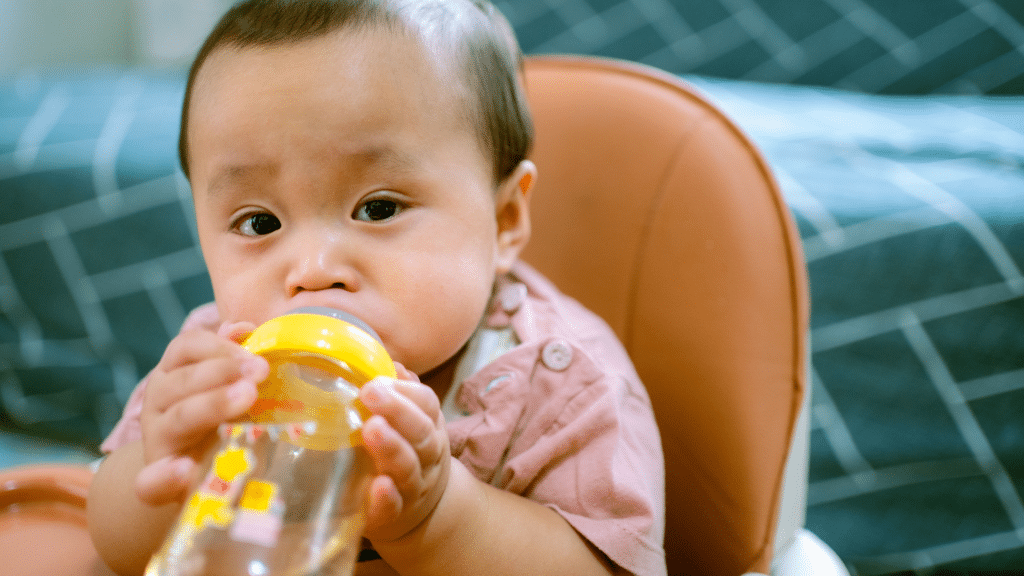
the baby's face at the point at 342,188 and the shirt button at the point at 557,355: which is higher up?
the baby's face at the point at 342,188

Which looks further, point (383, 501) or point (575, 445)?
point (575, 445)

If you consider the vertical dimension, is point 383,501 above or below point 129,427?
above

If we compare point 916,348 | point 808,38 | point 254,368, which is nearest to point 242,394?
point 254,368

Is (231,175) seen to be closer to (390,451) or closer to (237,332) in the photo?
(237,332)

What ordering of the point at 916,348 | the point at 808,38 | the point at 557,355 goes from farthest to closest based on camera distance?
the point at 808,38
the point at 916,348
the point at 557,355

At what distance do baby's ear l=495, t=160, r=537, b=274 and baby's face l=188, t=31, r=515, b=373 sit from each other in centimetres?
9

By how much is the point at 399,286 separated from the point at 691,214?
29cm

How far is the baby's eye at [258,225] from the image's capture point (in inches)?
21.0

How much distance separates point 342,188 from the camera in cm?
50

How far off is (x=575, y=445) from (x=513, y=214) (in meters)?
0.22

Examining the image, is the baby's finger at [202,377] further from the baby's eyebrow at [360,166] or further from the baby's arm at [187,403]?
the baby's eyebrow at [360,166]

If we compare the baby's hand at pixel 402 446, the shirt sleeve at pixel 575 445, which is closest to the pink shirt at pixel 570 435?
the shirt sleeve at pixel 575 445

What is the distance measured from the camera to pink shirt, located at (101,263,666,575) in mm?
513

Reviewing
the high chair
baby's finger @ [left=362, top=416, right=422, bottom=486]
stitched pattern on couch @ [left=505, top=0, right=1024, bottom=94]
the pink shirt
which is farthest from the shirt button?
stitched pattern on couch @ [left=505, top=0, right=1024, bottom=94]
